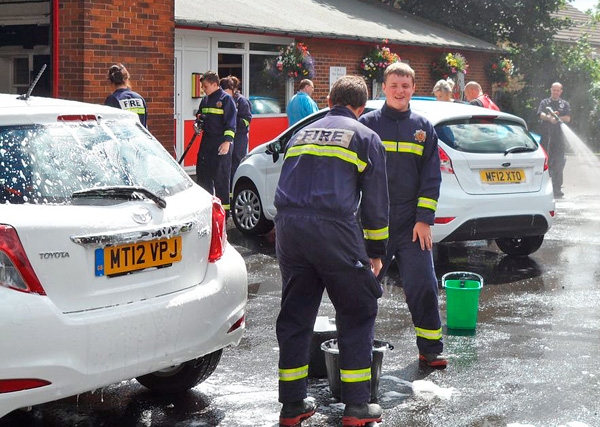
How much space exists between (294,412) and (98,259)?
1.39 m

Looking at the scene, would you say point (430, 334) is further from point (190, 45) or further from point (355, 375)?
point (190, 45)

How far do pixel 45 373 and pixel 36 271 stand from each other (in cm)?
44

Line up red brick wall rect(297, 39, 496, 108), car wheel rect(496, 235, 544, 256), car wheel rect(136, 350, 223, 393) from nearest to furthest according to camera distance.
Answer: car wheel rect(136, 350, 223, 393) → car wheel rect(496, 235, 544, 256) → red brick wall rect(297, 39, 496, 108)

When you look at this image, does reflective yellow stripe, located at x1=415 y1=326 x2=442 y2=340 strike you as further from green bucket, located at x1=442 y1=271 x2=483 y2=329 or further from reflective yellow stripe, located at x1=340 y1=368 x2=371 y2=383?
reflective yellow stripe, located at x1=340 y1=368 x2=371 y2=383

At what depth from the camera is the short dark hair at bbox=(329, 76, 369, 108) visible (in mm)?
5418

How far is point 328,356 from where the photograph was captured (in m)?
5.64

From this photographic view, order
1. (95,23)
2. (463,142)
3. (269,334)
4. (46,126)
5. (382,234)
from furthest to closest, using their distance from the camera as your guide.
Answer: (95,23)
(463,142)
(269,334)
(382,234)
(46,126)

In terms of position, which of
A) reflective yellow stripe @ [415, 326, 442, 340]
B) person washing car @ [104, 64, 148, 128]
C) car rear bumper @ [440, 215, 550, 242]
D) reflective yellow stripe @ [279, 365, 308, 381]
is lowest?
reflective yellow stripe @ [415, 326, 442, 340]

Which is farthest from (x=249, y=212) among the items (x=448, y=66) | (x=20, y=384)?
(x=448, y=66)

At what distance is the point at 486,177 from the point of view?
381 inches

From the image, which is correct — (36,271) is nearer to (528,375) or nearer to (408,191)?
(408,191)

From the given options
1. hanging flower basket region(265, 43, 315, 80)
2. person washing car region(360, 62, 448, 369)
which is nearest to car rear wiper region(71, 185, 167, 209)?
person washing car region(360, 62, 448, 369)

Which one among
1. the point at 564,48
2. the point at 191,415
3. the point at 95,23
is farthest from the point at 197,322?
the point at 564,48

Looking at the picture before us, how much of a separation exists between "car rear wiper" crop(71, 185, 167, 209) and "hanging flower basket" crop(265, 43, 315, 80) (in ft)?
53.8
